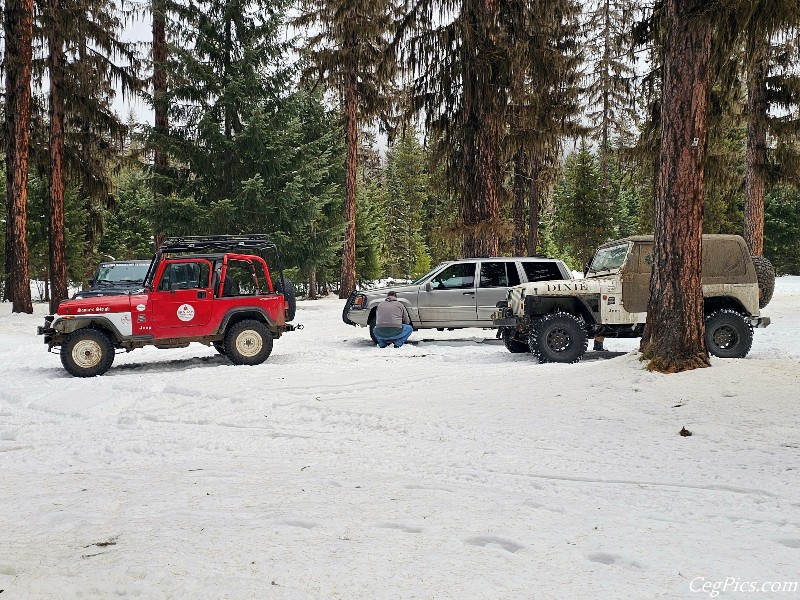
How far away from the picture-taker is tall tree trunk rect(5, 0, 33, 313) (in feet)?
65.6

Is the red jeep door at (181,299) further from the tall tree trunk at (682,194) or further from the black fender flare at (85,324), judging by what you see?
the tall tree trunk at (682,194)

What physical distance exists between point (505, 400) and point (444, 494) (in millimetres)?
3261

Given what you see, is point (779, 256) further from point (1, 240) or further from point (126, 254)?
point (1, 240)

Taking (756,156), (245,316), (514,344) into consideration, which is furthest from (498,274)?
(756,156)

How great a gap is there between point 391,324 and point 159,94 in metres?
15.0

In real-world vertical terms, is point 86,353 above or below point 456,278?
below

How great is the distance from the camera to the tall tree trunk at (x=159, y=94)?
22828mm

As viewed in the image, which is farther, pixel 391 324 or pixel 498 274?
pixel 498 274

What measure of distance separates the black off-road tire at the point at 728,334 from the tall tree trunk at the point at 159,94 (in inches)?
730

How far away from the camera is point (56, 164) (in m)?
20.6

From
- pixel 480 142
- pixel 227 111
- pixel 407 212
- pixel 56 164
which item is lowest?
pixel 480 142

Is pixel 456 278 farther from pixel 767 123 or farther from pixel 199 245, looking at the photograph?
pixel 767 123

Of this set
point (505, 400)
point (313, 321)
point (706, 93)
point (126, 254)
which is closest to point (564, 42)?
point (313, 321)

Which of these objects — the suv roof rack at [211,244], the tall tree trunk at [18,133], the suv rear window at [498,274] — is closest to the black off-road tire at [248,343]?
the suv roof rack at [211,244]
